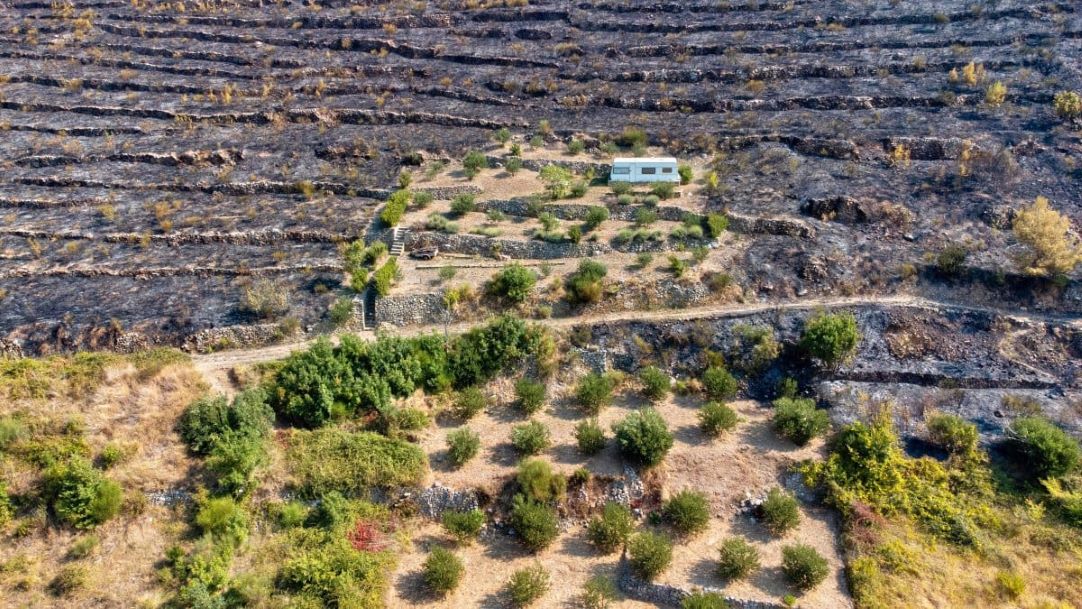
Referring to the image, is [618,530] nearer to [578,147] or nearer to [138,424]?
[138,424]

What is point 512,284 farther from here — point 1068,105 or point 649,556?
point 1068,105

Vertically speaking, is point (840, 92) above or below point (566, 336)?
above

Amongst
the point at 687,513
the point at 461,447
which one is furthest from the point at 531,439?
the point at 687,513

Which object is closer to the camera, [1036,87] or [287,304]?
[287,304]

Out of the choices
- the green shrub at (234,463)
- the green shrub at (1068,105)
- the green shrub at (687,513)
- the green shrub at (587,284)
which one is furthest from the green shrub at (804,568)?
the green shrub at (1068,105)

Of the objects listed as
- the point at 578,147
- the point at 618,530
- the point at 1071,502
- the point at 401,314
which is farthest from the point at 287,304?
the point at 1071,502

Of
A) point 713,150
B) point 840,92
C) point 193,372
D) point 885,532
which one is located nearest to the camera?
point 885,532

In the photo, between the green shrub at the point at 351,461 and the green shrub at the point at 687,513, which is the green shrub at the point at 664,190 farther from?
the green shrub at the point at 351,461
